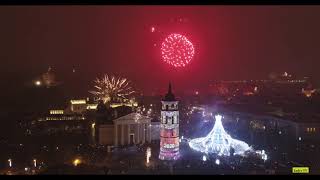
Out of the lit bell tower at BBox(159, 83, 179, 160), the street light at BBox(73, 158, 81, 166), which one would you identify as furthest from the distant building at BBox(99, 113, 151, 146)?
the street light at BBox(73, 158, 81, 166)

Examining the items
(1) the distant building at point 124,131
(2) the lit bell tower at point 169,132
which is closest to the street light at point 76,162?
(2) the lit bell tower at point 169,132

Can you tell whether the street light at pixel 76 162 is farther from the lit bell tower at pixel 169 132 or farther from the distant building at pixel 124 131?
the distant building at pixel 124 131

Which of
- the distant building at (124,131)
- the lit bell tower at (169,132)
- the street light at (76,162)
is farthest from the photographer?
the distant building at (124,131)

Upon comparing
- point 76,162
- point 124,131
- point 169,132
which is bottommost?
→ point 76,162

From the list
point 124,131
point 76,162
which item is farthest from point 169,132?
point 76,162

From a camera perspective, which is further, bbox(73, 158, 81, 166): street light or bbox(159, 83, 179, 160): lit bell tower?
bbox(159, 83, 179, 160): lit bell tower

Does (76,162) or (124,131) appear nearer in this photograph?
(76,162)

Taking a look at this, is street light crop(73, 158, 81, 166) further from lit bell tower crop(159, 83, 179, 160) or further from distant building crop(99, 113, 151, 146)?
distant building crop(99, 113, 151, 146)

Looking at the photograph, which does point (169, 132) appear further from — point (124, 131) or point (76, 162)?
point (76, 162)

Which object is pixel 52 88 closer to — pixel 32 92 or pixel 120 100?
pixel 32 92

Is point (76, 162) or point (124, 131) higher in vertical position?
point (124, 131)
